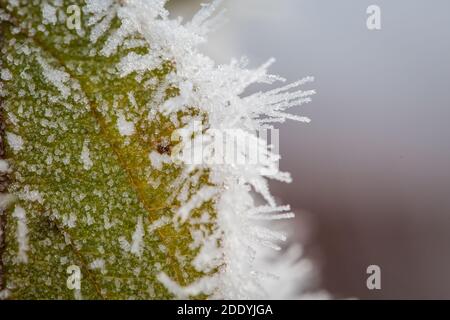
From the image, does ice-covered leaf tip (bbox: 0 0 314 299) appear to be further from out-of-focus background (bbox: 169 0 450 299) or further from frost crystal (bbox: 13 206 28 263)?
out-of-focus background (bbox: 169 0 450 299)

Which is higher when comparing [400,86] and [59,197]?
[400,86]

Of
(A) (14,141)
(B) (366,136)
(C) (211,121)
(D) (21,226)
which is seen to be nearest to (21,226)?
(D) (21,226)

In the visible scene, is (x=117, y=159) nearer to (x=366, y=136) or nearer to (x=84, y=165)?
(x=84, y=165)

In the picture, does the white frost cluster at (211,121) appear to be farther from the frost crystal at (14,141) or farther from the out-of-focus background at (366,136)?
the out-of-focus background at (366,136)

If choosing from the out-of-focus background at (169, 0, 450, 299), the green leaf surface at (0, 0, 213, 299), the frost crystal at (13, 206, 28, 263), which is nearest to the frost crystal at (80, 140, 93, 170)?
the green leaf surface at (0, 0, 213, 299)

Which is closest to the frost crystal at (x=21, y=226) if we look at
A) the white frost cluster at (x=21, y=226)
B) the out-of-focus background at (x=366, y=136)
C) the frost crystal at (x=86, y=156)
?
the white frost cluster at (x=21, y=226)
